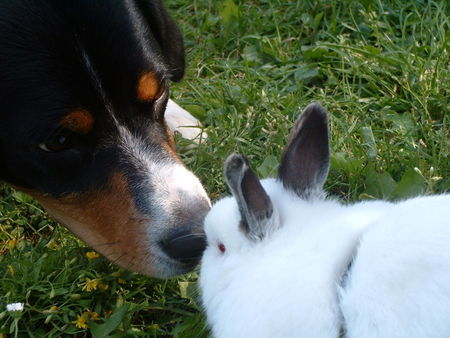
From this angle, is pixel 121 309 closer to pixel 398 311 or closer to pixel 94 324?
pixel 94 324

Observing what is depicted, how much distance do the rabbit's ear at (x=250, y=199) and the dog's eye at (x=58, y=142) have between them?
91 centimetres

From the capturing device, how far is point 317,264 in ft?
8.27

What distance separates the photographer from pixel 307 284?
249cm

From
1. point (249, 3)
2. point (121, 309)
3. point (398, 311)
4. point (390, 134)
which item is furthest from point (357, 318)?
point (249, 3)

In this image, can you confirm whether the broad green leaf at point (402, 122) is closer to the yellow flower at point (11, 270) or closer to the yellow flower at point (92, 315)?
the yellow flower at point (92, 315)

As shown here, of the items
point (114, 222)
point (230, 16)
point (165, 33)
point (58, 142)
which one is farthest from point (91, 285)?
point (230, 16)

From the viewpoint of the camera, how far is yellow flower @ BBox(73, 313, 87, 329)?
10.8ft

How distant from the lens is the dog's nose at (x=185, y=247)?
3254 millimetres

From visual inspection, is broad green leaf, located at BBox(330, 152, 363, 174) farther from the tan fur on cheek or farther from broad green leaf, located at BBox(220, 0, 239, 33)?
broad green leaf, located at BBox(220, 0, 239, 33)

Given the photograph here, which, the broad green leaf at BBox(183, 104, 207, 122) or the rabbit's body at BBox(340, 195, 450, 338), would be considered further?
the broad green leaf at BBox(183, 104, 207, 122)

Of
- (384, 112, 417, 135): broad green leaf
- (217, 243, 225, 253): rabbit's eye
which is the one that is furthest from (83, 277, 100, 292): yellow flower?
(384, 112, 417, 135): broad green leaf

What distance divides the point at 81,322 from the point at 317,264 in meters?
1.28

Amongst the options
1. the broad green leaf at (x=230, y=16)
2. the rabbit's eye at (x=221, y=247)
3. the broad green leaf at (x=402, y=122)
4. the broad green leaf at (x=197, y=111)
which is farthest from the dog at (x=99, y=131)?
the broad green leaf at (x=230, y=16)

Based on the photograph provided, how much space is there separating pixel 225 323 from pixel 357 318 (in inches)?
18.2
